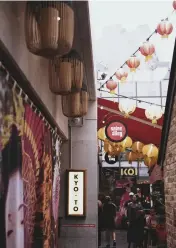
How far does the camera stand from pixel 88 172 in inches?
313

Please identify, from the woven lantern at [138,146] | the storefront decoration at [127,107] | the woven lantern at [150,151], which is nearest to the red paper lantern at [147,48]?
the storefront decoration at [127,107]

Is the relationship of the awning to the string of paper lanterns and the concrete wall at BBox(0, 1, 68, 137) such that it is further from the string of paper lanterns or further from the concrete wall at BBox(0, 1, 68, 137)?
the concrete wall at BBox(0, 1, 68, 137)

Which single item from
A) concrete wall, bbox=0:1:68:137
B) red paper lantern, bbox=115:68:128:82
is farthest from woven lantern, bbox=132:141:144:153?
concrete wall, bbox=0:1:68:137

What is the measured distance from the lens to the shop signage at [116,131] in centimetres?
1137

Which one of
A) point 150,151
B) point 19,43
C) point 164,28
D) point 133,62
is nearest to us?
point 19,43

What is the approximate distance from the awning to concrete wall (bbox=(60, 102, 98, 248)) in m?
4.53

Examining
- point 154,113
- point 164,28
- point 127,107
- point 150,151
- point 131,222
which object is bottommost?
point 131,222

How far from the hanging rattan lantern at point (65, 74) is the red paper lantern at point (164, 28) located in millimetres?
5457

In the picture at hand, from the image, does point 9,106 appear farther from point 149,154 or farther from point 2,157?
point 149,154

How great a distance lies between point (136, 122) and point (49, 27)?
10562 millimetres

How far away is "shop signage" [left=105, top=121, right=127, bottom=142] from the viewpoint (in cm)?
1137

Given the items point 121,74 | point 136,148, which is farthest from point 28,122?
point 136,148

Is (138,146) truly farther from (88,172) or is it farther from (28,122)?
(28,122)

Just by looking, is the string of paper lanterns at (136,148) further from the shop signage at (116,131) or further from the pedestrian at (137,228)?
the pedestrian at (137,228)
